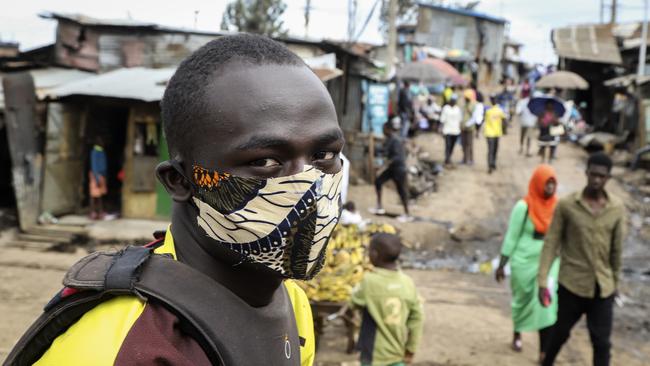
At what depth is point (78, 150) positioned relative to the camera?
10.9 meters

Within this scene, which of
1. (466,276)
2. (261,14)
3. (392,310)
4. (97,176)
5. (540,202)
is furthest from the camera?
(261,14)

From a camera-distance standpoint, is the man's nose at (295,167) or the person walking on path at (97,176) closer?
the man's nose at (295,167)

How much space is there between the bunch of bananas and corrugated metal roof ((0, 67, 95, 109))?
723cm

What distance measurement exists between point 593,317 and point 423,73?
513 inches

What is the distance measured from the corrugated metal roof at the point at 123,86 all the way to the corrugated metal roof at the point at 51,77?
0.74ft

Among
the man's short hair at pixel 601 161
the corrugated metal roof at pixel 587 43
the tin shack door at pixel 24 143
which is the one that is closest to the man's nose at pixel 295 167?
the man's short hair at pixel 601 161

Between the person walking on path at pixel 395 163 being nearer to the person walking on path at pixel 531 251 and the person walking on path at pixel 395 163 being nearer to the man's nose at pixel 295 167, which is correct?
the person walking on path at pixel 531 251

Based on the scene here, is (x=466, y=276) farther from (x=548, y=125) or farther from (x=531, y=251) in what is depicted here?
(x=548, y=125)

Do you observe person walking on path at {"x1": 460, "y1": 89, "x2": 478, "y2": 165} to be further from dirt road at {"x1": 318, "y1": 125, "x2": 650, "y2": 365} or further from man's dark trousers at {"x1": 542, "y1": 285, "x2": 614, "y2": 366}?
man's dark trousers at {"x1": 542, "y1": 285, "x2": 614, "y2": 366}

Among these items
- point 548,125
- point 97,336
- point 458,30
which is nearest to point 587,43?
point 548,125

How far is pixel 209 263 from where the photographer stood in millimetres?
1282

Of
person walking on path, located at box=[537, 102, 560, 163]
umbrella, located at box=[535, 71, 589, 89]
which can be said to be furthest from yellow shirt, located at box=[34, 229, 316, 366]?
umbrella, located at box=[535, 71, 589, 89]

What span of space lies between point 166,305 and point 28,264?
8.60m

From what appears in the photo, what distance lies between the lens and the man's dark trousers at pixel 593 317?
4344mm
